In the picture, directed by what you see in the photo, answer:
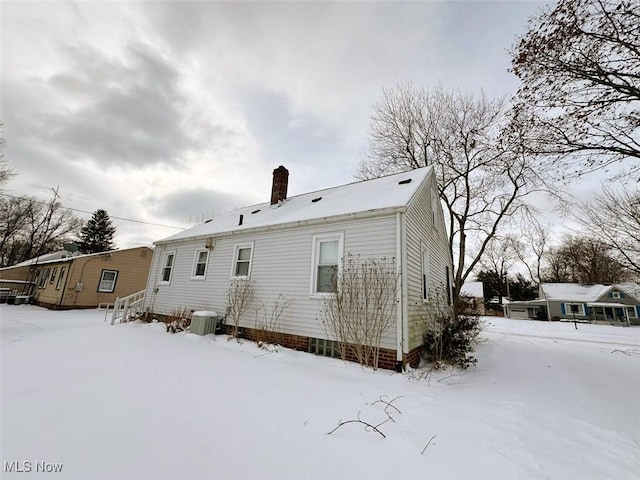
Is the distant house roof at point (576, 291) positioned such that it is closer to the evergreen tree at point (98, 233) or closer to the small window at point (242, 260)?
the small window at point (242, 260)

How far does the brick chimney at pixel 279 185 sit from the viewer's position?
1212 cm

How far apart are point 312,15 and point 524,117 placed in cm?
710

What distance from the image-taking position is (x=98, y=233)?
38.3 meters

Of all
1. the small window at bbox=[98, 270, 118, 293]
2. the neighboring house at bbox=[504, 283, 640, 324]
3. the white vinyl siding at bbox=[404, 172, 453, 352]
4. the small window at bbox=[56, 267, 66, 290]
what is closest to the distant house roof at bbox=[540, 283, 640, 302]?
the neighboring house at bbox=[504, 283, 640, 324]

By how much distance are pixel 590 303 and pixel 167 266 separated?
42.1 meters

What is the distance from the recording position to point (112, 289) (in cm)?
1911

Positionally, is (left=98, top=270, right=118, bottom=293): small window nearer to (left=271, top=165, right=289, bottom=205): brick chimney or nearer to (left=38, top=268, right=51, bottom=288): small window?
(left=38, top=268, right=51, bottom=288): small window

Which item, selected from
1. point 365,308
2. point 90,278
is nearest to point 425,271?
point 365,308

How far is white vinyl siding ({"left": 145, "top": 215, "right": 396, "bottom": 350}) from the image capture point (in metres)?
6.58

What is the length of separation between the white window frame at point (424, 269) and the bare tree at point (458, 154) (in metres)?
7.50

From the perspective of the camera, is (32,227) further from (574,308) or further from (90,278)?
(574,308)

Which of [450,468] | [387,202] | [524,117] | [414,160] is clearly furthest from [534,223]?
[450,468]

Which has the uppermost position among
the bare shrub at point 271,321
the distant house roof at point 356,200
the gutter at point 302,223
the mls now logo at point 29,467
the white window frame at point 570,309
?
the distant house roof at point 356,200

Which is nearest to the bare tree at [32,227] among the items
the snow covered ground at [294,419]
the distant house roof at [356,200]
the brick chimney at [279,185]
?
the brick chimney at [279,185]
